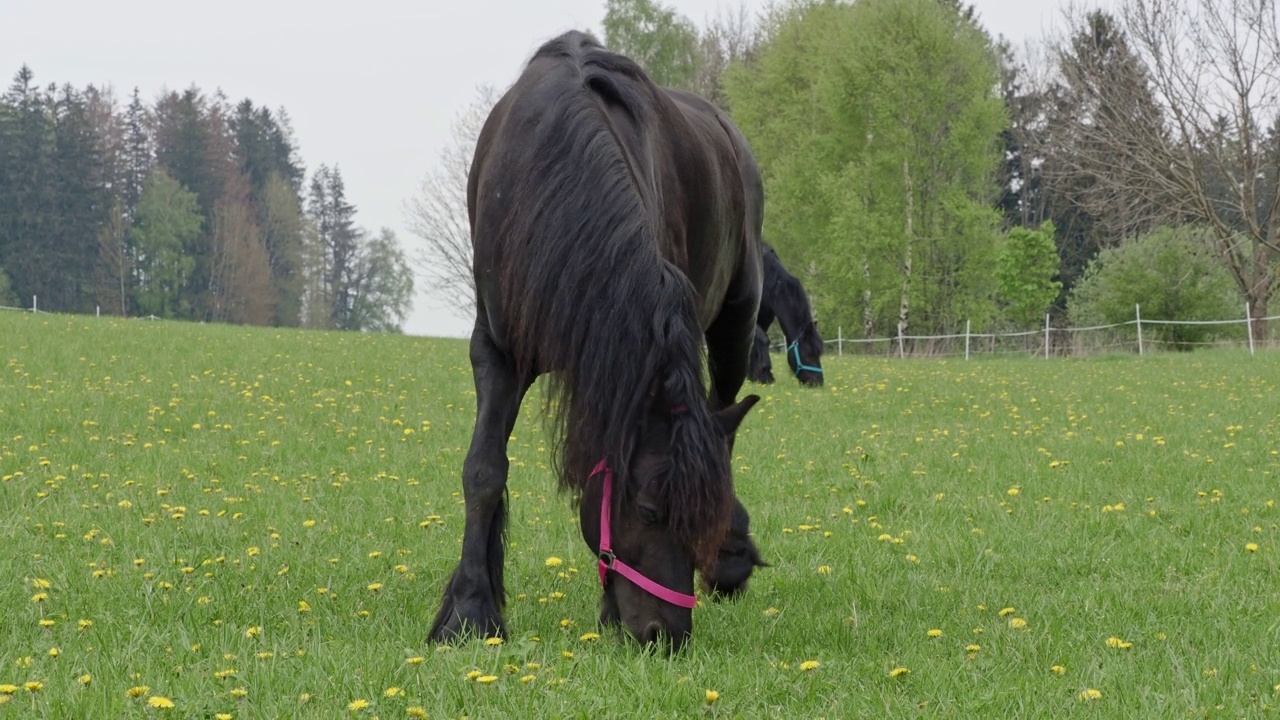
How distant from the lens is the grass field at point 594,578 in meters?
3.27

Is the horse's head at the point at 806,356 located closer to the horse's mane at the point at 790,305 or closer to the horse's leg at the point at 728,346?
the horse's mane at the point at 790,305

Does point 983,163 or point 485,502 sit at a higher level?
point 983,163

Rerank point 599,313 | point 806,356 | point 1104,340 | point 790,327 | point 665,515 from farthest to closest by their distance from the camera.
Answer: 1. point 1104,340
2. point 790,327
3. point 806,356
4. point 599,313
5. point 665,515

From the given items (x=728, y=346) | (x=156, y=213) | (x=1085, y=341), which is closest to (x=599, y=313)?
(x=728, y=346)

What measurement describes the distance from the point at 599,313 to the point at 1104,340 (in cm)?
3204

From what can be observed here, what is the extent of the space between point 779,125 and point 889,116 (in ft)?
15.3

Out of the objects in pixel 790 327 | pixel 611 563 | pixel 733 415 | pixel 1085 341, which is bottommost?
pixel 611 563

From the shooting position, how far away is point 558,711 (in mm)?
3043

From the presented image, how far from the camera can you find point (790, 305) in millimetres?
17156

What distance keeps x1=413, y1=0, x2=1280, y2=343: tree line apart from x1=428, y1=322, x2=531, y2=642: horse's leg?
102 ft

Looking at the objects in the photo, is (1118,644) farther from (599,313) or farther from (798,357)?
(798,357)

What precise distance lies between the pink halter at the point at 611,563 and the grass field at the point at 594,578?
187 mm

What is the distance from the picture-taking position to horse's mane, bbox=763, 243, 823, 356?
1677 cm

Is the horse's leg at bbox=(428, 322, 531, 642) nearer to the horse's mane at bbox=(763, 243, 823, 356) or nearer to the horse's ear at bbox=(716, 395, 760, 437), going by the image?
the horse's ear at bbox=(716, 395, 760, 437)
